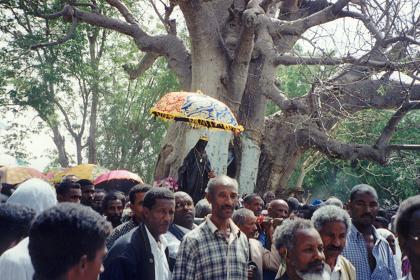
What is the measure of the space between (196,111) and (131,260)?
441 cm

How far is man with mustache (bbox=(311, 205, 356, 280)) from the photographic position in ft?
12.8

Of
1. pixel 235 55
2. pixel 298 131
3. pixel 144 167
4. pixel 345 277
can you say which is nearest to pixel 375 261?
pixel 345 277

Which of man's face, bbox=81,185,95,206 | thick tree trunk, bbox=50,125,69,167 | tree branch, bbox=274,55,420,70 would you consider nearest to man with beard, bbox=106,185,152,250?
man's face, bbox=81,185,95,206

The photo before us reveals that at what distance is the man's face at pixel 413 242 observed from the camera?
279 cm

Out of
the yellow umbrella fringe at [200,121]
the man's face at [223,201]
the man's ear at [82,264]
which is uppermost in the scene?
the yellow umbrella fringe at [200,121]

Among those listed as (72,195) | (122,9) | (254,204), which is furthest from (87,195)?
(122,9)

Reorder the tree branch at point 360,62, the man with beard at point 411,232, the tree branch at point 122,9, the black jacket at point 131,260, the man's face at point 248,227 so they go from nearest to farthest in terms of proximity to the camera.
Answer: the man with beard at point 411,232 < the black jacket at point 131,260 < the man's face at point 248,227 < the tree branch at point 360,62 < the tree branch at point 122,9

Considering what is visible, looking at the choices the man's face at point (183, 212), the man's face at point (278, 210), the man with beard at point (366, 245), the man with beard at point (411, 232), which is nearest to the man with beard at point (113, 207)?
the man's face at point (183, 212)

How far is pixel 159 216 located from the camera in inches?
164

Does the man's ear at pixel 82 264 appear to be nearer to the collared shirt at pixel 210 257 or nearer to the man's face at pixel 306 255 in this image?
the man's face at pixel 306 255

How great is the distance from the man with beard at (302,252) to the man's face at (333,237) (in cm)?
40

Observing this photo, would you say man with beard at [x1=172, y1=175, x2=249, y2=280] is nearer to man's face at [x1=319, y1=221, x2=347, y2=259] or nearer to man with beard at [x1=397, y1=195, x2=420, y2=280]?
man's face at [x1=319, y1=221, x2=347, y2=259]

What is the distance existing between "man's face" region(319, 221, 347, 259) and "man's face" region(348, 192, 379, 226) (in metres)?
0.85

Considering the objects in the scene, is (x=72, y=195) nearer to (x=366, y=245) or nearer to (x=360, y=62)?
(x=366, y=245)
